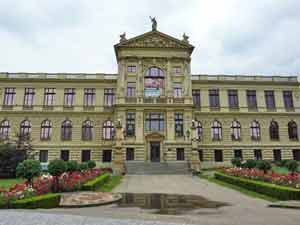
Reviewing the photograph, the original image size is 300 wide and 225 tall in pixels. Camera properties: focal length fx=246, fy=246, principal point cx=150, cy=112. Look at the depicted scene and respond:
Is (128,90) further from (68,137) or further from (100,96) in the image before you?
(68,137)

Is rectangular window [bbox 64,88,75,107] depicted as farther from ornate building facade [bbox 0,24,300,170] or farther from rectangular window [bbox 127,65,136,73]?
rectangular window [bbox 127,65,136,73]

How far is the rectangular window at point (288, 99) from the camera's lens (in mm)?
44031

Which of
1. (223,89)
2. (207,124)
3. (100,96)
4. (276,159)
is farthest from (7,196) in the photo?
(276,159)

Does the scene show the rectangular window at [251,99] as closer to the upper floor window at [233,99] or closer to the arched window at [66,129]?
the upper floor window at [233,99]

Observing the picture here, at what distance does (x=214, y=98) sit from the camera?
4384cm

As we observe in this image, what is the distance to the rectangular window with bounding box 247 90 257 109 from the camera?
43656 millimetres

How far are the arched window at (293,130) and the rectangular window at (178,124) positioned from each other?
19868mm

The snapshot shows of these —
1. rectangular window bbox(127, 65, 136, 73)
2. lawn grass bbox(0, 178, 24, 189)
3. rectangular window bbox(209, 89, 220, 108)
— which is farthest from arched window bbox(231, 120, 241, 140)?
lawn grass bbox(0, 178, 24, 189)

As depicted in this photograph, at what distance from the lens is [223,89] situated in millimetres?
43969

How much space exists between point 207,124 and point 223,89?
7115 millimetres

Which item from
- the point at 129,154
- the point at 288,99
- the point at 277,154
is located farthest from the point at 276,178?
the point at 288,99

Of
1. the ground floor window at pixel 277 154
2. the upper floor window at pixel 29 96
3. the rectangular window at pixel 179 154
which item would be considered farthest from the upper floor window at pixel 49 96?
the ground floor window at pixel 277 154

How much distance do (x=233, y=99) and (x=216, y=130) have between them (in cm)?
653

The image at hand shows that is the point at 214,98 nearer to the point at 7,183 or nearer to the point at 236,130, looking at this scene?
the point at 236,130
